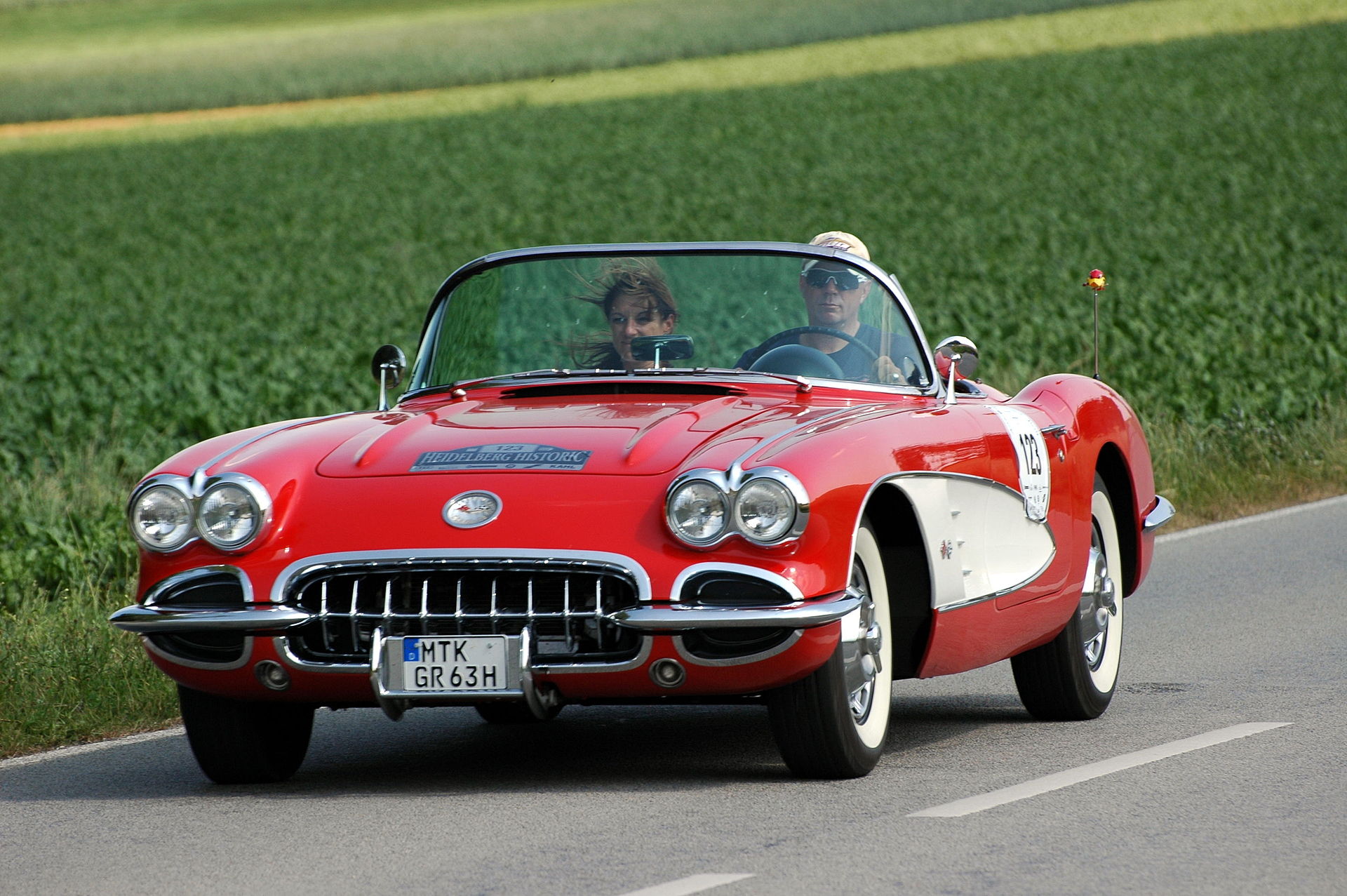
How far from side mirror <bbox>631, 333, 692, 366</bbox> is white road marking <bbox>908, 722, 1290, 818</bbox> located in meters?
1.78

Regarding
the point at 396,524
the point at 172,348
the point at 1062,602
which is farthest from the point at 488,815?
the point at 172,348

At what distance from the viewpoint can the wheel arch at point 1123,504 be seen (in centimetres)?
753

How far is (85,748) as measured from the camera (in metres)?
6.68

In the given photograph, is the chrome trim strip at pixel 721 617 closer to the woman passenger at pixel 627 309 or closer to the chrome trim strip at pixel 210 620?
the chrome trim strip at pixel 210 620

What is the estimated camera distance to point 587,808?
5293 mm

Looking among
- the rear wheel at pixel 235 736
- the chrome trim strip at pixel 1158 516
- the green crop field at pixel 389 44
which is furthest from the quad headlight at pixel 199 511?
the green crop field at pixel 389 44

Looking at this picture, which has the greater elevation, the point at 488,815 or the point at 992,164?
the point at 488,815

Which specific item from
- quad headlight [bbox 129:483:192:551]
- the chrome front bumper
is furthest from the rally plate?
quad headlight [bbox 129:483:192:551]

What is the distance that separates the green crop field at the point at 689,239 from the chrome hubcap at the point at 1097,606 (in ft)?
10.6

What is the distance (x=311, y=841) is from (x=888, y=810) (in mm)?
1434

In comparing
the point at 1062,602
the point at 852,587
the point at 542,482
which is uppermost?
the point at 542,482

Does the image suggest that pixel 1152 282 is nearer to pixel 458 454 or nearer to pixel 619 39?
pixel 458 454

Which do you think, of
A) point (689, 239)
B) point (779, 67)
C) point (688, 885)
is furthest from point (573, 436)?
point (779, 67)

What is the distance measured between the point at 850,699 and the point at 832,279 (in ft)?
5.35
